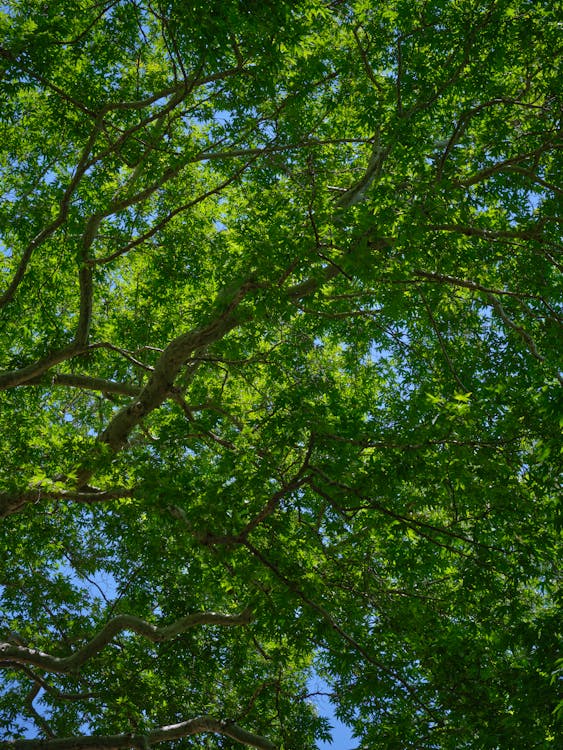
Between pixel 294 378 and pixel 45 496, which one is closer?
pixel 45 496

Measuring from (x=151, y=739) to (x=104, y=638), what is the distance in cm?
114

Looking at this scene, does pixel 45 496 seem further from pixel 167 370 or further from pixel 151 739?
pixel 151 739

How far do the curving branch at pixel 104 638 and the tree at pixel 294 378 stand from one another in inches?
1.1

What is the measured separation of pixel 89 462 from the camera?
6086 millimetres

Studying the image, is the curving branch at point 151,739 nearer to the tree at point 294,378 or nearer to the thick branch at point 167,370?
the tree at point 294,378

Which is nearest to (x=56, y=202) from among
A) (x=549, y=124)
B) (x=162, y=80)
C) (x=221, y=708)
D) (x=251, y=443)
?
(x=162, y=80)

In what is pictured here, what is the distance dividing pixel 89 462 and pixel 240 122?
3.99m

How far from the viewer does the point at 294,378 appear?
7.63 meters

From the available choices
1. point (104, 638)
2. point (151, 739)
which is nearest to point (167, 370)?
point (104, 638)

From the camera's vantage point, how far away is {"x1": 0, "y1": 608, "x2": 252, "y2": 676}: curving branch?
6.79 m

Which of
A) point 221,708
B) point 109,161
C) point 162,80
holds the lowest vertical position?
point 221,708

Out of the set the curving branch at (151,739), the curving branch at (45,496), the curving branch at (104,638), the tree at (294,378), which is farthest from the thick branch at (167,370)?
the curving branch at (151,739)

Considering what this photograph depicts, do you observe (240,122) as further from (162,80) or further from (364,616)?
(364,616)

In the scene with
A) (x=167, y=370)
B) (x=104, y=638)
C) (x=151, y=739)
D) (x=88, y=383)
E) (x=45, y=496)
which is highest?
(x=88, y=383)
